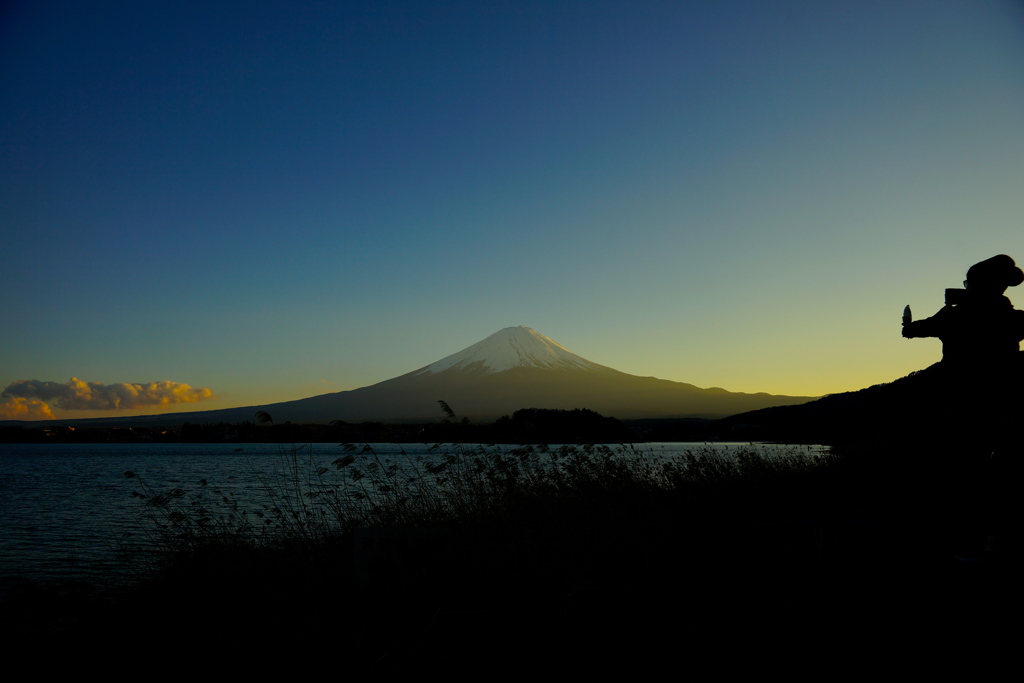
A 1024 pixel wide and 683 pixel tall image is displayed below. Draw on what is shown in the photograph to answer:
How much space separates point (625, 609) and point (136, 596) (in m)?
6.14

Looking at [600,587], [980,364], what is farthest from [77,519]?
[980,364]

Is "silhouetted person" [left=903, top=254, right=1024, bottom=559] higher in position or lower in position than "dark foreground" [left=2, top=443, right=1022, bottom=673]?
higher

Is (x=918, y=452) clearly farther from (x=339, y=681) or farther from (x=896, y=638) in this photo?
(x=339, y=681)

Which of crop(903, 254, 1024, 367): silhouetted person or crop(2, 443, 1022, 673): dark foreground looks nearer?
crop(2, 443, 1022, 673): dark foreground

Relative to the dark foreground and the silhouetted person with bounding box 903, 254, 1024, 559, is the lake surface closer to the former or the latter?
the dark foreground

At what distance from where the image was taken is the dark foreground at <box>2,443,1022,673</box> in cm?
179

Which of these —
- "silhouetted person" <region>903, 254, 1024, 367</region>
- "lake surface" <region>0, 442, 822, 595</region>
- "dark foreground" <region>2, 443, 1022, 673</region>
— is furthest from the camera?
"lake surface" <region>0, 442, 822, 595</region>

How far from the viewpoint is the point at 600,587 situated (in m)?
4.37

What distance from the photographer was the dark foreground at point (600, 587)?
1.79 metres

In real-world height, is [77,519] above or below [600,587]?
below

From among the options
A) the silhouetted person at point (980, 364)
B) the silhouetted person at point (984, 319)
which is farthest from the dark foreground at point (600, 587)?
the silhouetted person at point (984, 319)

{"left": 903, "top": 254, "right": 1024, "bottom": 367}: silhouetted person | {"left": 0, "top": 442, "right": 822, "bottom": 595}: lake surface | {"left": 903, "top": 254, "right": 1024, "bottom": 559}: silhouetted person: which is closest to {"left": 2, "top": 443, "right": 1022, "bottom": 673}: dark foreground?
{"left": 903, "top": 254, "right": 1024, "bottom": 559}: silhouetted person

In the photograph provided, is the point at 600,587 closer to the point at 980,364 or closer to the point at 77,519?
the point at 980,364

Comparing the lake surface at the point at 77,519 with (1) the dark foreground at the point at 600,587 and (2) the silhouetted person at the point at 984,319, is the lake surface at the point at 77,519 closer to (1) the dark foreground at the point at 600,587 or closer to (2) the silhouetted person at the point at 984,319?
(1) the dark foreground at the point at 600,587
